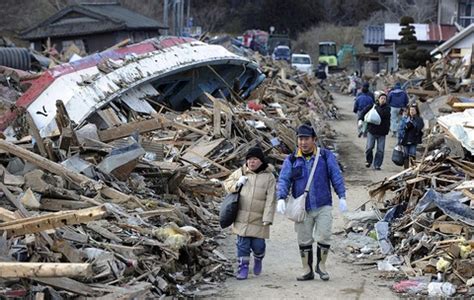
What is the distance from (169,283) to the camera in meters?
8.59

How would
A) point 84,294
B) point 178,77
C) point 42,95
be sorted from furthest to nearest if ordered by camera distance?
point 178,77
point 42,95
point 84,294

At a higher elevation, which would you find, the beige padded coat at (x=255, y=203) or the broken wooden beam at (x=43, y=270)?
the broken wooden beam at (x=43, y=270)

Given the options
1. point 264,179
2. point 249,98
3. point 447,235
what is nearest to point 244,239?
→ point 264,179

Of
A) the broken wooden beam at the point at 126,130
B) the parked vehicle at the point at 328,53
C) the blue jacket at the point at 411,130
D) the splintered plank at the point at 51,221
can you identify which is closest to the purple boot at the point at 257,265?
the splintered plank at the point at 51,221

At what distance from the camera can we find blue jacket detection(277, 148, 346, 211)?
9148 mm

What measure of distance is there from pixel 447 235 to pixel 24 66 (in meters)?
17.5

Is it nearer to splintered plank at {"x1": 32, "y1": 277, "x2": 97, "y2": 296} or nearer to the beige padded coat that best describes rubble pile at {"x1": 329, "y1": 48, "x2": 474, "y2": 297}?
the beige padded coat

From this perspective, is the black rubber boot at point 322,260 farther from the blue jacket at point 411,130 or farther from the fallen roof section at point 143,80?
the blue jacket at point 411,130

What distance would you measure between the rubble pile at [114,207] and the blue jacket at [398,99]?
220 inches

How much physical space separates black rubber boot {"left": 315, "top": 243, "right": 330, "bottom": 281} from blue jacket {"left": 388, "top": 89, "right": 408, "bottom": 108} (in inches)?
507

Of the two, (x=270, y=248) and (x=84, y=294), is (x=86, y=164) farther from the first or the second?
(x=84, y=294)

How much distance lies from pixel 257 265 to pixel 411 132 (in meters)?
7.82

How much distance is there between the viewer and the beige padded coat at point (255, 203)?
9242 mm

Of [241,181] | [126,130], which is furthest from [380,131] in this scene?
[241,181]
